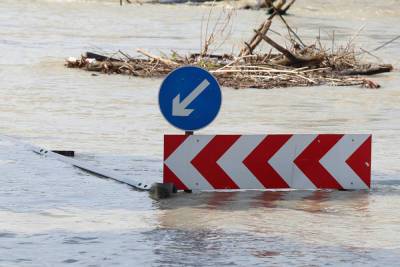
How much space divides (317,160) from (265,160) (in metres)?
0.49

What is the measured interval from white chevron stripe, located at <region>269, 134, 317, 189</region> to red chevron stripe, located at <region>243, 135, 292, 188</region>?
37 millimetres

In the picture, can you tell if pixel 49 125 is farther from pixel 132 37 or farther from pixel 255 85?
pixel 132 37

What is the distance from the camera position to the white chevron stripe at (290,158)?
37.5ft

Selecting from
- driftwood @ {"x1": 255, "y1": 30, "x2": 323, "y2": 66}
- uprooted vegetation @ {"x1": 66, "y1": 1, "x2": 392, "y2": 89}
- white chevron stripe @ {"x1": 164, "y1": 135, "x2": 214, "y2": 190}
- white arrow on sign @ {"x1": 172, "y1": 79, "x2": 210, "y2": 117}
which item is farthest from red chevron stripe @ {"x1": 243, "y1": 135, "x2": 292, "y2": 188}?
driftwood @ {"x1": 255, "y1": 30, "x2": 323, "y2": 66}

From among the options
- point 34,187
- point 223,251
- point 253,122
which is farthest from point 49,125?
point 223,251

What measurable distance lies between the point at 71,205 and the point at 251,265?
2.60 meters

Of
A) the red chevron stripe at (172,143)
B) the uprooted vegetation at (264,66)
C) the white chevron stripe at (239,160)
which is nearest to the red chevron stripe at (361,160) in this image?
the white chevron stripe at (239,160)

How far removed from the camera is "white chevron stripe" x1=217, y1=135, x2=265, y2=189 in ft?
37.2

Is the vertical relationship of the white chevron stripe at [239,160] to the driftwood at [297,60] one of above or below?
above

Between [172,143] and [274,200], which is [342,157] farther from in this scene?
[172,143]

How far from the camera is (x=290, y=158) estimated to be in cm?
1146

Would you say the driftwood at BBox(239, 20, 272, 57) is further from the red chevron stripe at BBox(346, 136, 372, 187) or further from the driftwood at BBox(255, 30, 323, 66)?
the red chevron stripe at BBox(346, 136, 372, 187)

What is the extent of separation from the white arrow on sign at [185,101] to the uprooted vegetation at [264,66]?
34.3 feet

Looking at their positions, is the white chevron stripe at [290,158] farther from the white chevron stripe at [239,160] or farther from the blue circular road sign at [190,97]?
the blue circular road sign at [190,97]
